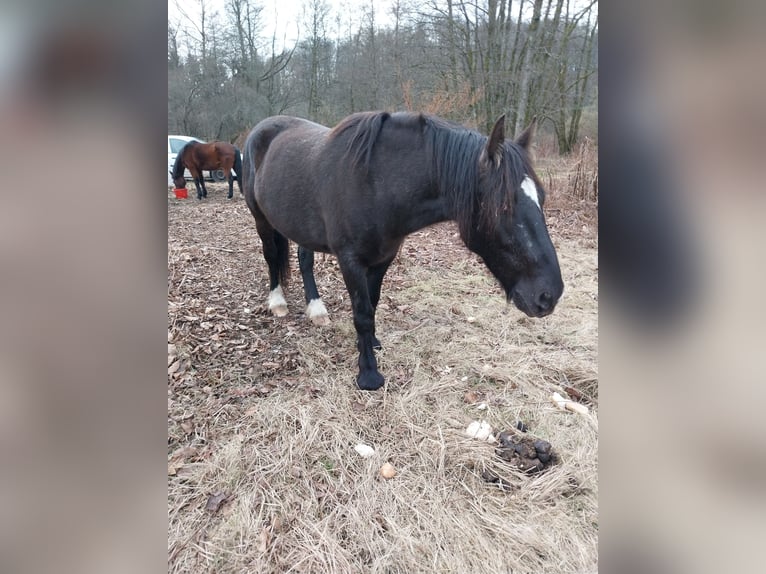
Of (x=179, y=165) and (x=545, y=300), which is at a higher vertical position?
(x=179, y=165)

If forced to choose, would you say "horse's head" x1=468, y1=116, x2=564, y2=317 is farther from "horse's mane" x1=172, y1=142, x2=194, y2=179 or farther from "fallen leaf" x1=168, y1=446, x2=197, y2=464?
"horse's mane" x1=172, y1=142, x2=194, y2=179

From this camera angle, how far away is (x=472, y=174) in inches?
85.2

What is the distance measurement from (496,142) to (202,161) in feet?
37.1

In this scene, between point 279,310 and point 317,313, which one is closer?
point 317,313

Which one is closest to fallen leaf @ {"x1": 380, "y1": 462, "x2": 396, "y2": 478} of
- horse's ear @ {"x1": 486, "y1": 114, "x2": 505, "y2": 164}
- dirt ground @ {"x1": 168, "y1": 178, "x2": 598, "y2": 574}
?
dirt ground @ {"x1": 168, "y1": 178, "x2": 598, "y2": 574}

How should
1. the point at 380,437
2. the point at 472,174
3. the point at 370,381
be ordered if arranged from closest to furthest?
the point at 472,174, the point at 380,437, the point at 370,381

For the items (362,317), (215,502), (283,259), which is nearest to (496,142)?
(362,317)

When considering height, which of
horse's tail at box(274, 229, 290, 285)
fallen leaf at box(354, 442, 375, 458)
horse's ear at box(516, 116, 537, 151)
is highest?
horse's ear at box(516, 116, 537, 151)

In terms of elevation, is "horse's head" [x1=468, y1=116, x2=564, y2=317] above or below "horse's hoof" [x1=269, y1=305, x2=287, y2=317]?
above

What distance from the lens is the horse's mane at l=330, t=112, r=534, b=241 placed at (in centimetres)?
207

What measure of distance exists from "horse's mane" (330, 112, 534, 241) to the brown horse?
994 centimetres

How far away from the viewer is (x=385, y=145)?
248cm

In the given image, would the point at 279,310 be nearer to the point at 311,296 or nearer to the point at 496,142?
the point at 311,296
